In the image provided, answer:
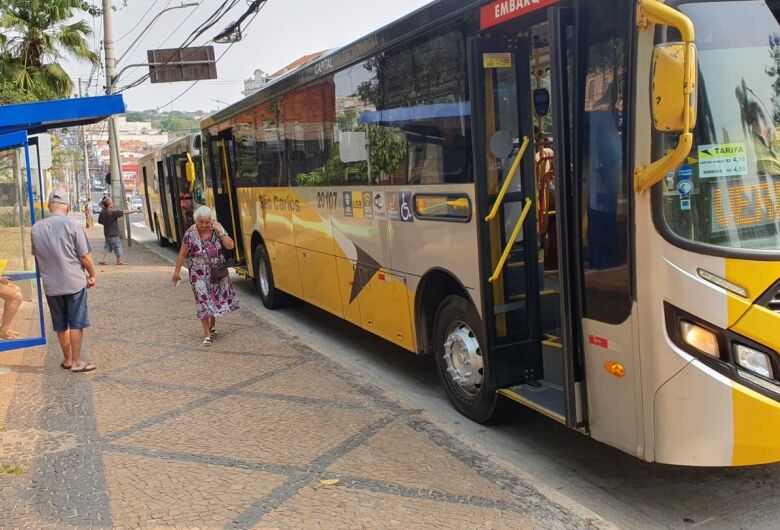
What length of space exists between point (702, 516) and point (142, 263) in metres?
15.4

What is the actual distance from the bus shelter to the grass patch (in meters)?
2.44

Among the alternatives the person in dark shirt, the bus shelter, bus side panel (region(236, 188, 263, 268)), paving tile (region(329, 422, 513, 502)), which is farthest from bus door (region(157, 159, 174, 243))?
paving tile (region(329, 422, 513, 502))

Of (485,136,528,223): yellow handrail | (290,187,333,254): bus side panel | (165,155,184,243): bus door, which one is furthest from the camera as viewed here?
(165,155,184,243): bus door

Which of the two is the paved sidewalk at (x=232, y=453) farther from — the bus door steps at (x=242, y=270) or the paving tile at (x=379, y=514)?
the bus door steps at (x=242, y=270)

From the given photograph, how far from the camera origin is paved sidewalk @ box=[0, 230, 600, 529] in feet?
12.7

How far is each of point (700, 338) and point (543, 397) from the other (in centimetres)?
140

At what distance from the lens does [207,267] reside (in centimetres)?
806

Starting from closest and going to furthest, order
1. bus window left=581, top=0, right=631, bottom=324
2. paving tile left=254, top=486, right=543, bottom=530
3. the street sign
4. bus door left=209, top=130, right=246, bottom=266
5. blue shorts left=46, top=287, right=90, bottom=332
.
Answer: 1. bus window left=581, top=0, right=631, bottom=324
2. paving tile left=254, top=486, right=543, bottom=530
3. blue shorts left=46, top=287, right=90, bottom=332
4. bus door left=209, top=130, right=246, bottom=266
5. the street sign

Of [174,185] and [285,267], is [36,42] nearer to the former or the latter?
[174,185]

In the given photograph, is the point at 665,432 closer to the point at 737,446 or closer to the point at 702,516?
the point at 737,446

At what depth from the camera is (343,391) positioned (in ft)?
20.1

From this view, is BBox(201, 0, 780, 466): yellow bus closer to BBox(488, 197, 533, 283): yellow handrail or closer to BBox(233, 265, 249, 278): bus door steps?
BBox(488, 197, 533, 283): yellow handrail

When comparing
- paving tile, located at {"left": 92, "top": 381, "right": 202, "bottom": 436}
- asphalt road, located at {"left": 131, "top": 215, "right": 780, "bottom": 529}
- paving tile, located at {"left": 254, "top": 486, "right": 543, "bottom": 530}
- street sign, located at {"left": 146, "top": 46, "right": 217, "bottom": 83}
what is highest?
street sign, located at {"left": 146, "top": 46, "right": 217, "bottom": 83}

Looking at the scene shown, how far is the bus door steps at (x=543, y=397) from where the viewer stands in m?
4.21
